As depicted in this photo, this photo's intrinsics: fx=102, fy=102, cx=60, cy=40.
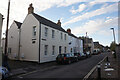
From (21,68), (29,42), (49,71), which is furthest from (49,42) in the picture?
(49,71)

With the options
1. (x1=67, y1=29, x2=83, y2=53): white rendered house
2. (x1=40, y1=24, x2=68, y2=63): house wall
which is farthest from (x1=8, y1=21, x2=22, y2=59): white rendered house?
(x1=67, y1=29, x2=83, y2=53): white rendered house

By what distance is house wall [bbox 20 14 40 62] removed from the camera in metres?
15.9

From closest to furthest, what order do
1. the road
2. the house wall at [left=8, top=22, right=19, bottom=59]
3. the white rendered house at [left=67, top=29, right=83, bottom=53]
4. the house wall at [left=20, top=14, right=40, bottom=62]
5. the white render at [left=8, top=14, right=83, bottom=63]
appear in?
the road → the white render at [left=8, top=14, right=83, bottom=63] → the house wall at [left=20, top=14, right=40, bottom=62] → the house wall at [left=8, top=22, right=19, bottom=59] → the white rendered house at [left=67, top=29, right=83, bottom=53]

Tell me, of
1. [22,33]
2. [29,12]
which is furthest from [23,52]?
[29,12]

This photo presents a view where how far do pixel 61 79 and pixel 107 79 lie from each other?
3.00 m

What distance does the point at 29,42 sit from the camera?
1694cm

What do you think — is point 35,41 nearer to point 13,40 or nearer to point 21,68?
point 21,68

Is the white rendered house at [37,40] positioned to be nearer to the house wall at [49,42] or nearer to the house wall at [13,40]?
the house wall at [49,42]

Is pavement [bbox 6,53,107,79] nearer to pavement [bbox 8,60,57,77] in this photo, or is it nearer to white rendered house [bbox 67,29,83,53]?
pavement [bbox 8,60,57,77]

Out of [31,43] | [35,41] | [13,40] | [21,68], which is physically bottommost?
[21,68]

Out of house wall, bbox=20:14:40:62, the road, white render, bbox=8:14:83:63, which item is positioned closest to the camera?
the road

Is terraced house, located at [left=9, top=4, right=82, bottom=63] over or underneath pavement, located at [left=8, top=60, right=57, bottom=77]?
over

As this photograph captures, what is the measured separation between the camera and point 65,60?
50.5ft

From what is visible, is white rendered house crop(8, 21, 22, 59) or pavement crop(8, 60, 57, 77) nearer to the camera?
pavement crop(8, 60, 57, 77)
